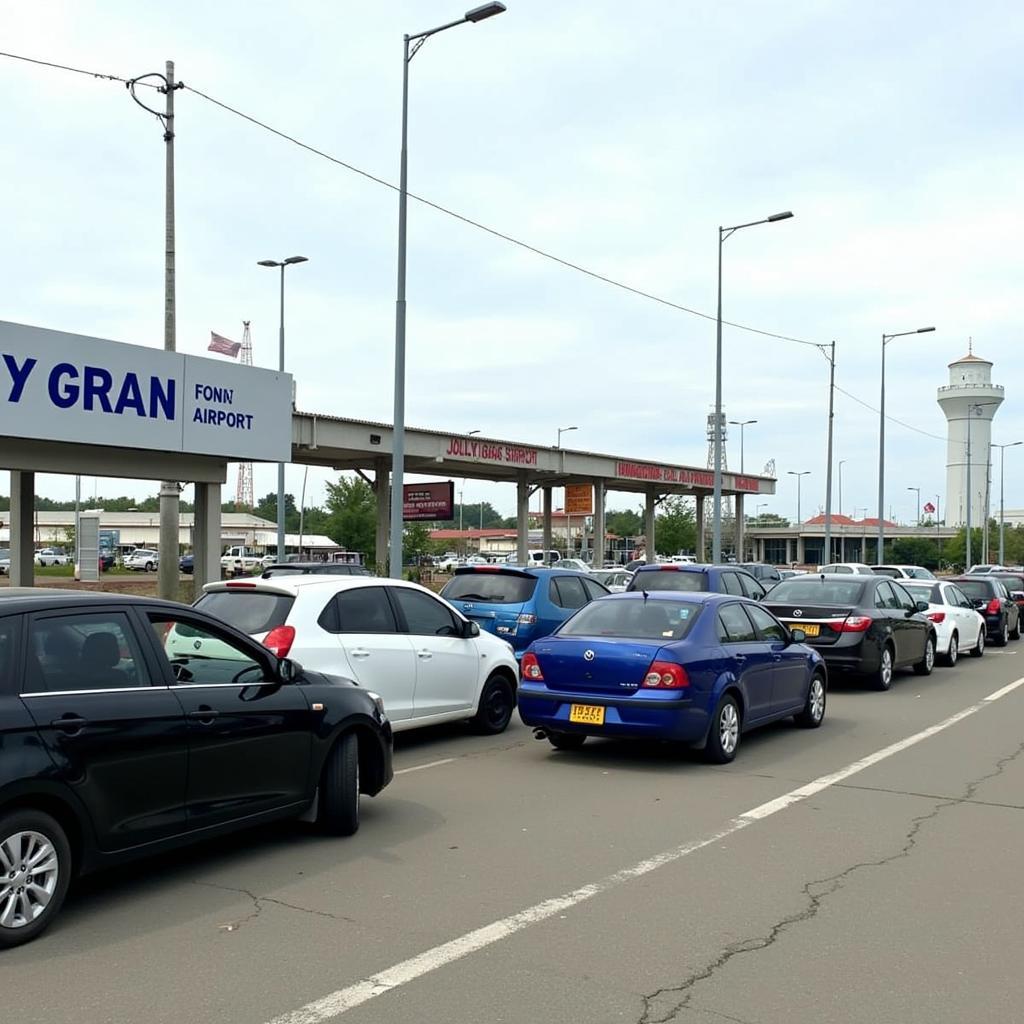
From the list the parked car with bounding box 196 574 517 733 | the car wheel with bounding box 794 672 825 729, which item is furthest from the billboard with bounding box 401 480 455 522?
the parked car with bounding box 196 574 517 733

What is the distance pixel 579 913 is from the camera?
18.6 feet

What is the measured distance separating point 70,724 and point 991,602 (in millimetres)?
21512

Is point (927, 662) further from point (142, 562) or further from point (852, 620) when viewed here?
point (142, 562)

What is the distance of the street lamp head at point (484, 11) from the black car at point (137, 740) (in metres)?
12.0

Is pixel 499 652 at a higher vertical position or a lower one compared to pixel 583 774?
higher

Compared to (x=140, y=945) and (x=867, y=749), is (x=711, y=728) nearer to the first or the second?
(x=867, y=749)

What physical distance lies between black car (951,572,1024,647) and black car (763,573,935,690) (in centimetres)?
746

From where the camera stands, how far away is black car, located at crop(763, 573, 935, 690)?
15.0 metres

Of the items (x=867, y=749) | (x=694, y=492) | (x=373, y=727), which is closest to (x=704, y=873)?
(x=373, y=727)

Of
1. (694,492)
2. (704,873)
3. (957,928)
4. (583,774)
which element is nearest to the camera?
(957,928)

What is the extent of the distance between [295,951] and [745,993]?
198 centimetres

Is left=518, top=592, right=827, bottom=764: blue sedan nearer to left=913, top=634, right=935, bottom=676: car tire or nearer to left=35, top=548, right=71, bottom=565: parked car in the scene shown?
left=913, top=634, right=935, bottom=676: car tire

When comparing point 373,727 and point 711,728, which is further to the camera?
point 711,728

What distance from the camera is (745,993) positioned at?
4672mm
